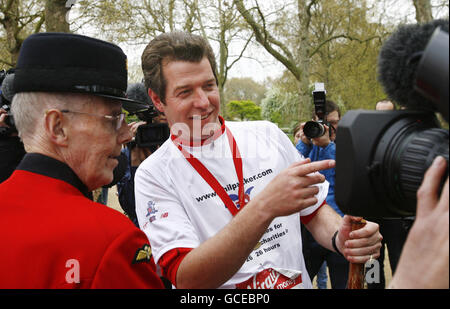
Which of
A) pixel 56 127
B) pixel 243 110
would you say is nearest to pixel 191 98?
pixel 56 127

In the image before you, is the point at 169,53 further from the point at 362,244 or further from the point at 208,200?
the point at 362,244

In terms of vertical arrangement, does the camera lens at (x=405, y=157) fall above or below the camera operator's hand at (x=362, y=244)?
above

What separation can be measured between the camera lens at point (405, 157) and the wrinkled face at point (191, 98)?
1.14m

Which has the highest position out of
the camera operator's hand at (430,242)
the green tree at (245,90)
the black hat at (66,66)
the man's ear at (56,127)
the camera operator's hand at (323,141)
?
the green tree at (245,90)

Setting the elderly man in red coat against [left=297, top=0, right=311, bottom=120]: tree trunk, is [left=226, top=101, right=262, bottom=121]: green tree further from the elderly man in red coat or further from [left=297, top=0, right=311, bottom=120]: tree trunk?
the elderly man in red coat

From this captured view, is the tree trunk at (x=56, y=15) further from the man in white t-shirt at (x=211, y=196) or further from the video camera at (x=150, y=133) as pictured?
the man in white t-shirt at (x=211, y=196)

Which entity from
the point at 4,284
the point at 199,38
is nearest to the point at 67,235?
the point at 4,284

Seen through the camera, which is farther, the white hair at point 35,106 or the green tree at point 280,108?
the green tree at point 280,108

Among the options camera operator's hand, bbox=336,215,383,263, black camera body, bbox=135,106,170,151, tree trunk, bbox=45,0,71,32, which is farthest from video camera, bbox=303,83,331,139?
tree trunk, bbox=45,0,71,32

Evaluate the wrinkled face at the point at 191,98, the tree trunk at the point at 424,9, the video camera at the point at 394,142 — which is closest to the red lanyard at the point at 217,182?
the wrinkled face at the point at 191,98

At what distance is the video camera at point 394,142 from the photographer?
988 mm

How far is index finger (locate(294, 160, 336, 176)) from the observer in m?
1.39

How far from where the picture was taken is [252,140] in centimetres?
212

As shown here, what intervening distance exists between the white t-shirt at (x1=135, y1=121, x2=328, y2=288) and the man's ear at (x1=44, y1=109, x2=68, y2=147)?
587 millimetres
